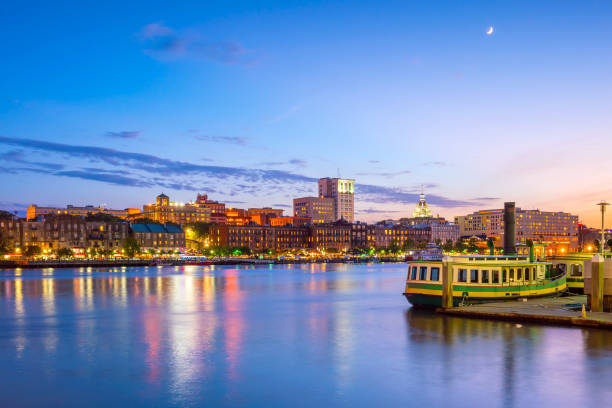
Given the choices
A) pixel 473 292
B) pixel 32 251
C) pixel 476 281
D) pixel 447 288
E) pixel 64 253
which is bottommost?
pixel 64 253

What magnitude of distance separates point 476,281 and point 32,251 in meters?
169

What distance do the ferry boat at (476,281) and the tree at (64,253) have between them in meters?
163

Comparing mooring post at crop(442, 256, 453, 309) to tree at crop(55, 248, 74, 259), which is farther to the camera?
tree at crop(55, 248, 74, 259)

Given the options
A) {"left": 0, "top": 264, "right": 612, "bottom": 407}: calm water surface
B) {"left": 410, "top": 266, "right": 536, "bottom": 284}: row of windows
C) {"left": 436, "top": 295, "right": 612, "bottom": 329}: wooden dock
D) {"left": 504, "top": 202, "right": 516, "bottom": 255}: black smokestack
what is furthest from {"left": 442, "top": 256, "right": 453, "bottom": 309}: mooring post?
{"left": 504, "top": 202, "right": 516, "bottom": 255}: black smokestack

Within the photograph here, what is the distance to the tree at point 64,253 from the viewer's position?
618 feet

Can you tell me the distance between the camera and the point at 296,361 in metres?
32.9

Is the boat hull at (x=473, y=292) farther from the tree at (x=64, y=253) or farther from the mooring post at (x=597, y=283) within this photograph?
the tree at (x=64, y=253)

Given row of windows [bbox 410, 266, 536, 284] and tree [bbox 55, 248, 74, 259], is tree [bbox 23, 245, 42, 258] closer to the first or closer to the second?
tree [bbox 55, 248, 74, 259]

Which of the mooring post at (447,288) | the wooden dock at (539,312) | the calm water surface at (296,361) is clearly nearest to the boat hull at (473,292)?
the wooden dock at (539,312)

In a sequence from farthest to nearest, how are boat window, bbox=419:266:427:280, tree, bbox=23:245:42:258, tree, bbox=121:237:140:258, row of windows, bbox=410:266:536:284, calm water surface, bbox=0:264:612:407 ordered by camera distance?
tree, bbox=121:237:140:258 < tree, bbox=23:245:42:258 < boat window, bbox=419:266:427:280 < row of windows, bbox=410:266:536:284 < calm water surface, bbox=0:264:612:407

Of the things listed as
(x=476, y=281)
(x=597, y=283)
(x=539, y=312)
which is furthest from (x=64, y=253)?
(x=597, y=283)

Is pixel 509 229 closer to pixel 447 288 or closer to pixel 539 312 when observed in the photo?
pixel 447 288

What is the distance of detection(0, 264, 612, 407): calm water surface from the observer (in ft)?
82.5

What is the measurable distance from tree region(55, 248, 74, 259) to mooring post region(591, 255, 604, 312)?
17779cm
